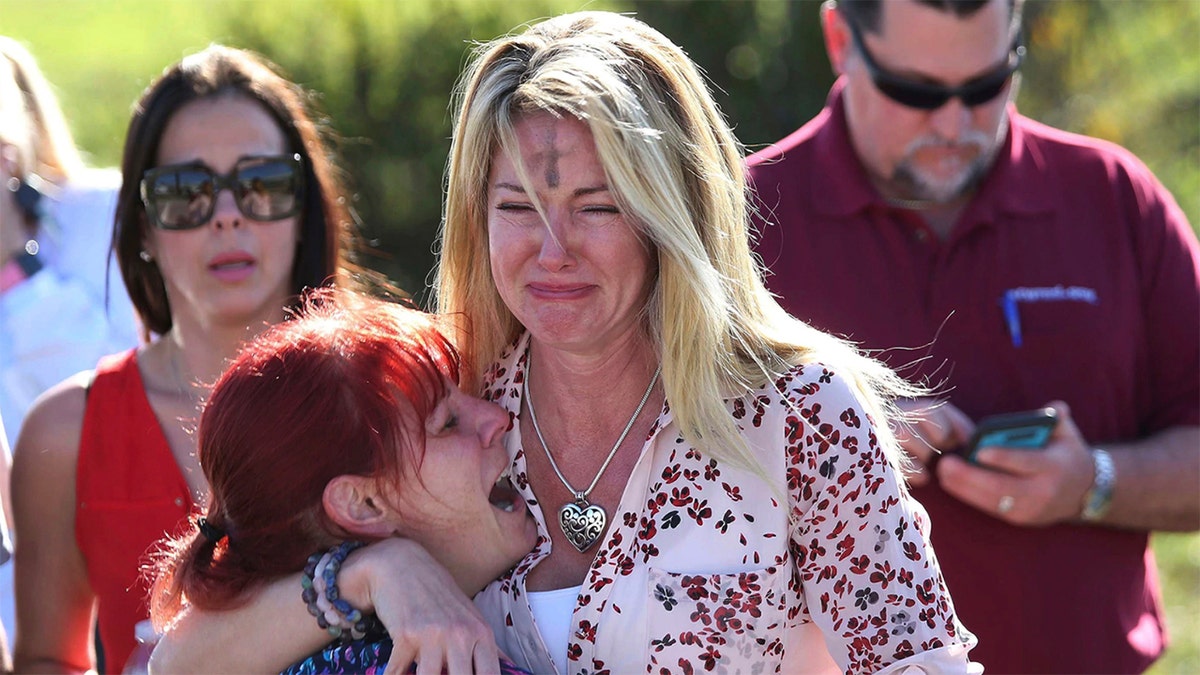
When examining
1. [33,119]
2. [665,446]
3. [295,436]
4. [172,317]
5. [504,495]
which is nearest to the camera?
[295,436]

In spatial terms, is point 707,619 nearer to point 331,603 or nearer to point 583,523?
point 583,523

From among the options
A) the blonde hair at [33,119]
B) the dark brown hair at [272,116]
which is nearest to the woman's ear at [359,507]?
the dark brown hair at [272,116]

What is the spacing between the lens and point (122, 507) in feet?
9.36

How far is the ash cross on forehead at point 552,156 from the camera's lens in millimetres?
2137

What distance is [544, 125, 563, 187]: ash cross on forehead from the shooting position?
2137 millimetres

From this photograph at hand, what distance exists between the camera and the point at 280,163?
297 centimetres

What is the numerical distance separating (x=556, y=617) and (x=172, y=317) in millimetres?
1458

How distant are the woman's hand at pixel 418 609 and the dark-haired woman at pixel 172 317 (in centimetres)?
92

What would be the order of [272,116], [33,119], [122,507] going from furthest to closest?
[33,119] → [272,116] → [122,507]

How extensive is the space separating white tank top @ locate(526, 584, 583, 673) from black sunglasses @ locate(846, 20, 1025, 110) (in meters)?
1.69

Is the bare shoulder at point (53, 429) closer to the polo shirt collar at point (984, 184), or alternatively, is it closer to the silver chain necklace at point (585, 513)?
the silver chain necklace at point (585, 513)

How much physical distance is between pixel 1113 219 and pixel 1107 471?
2.03 feet

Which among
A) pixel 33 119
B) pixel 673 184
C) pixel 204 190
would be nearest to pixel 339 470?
pixel 673 184

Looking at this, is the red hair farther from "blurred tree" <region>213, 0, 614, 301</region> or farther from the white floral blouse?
"blurred tree" <region>213, 0, 614, 301</region>
